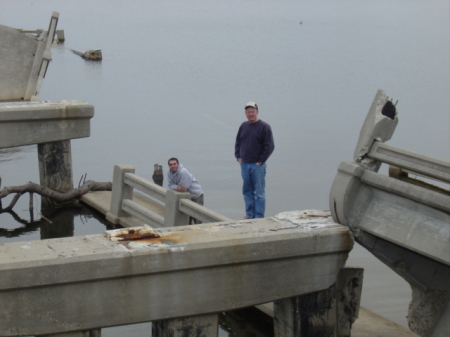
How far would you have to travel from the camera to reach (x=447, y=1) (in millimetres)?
182250

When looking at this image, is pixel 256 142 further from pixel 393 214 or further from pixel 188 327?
pixel 188 327

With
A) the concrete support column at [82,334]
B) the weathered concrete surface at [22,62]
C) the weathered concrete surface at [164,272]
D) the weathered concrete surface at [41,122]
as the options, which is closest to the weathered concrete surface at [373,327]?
the weathered concrete surface at [164,272]

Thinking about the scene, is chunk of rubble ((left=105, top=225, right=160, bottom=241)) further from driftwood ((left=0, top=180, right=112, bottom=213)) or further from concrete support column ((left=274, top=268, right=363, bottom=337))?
driftwood ((left=0, top=180, right=112, bottom=213))

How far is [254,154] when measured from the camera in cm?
1287

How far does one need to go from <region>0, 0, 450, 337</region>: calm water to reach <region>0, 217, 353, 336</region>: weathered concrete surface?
2.77 meters

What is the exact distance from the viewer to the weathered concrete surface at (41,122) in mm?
15797

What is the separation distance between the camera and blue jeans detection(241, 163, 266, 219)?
12938mm

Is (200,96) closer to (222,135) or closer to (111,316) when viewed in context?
(222,135)

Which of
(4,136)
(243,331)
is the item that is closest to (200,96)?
(4,136)

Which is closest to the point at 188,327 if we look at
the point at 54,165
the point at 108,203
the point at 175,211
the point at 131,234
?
the point at 131,234

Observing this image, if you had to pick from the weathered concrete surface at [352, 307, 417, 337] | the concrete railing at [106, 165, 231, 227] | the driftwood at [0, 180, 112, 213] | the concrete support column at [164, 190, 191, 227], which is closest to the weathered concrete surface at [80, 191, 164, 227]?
the concrete railing at [106, 165, 231, 227]

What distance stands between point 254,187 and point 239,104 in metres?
27.0

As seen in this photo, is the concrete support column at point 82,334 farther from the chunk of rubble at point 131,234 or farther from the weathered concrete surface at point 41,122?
the weathered concrete surface at point 41,122

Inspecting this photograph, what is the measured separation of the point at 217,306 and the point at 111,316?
1.16 meters
